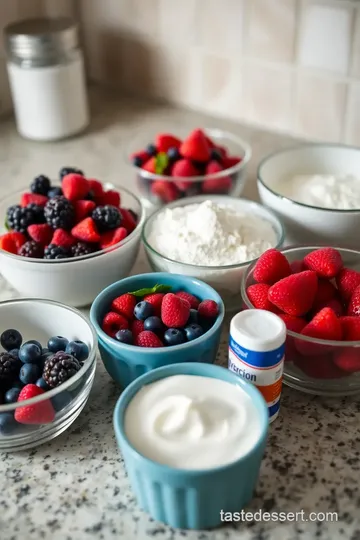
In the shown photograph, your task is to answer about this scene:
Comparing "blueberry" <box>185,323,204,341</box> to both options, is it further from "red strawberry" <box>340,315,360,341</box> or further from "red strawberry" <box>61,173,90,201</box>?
"red strawberry" <box>61,173,90,201</box>

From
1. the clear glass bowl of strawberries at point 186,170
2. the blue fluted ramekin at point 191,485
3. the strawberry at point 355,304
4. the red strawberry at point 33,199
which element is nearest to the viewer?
the blue fluted ramekin at point 191,485

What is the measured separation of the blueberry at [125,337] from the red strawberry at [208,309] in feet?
0.34

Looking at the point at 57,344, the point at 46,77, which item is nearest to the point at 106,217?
the point at 57,344

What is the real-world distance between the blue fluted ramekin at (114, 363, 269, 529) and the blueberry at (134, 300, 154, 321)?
0.15 metres

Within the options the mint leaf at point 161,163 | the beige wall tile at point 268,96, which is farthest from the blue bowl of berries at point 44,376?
the beige wall tile at point 268,96

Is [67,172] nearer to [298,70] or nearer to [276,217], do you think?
[276,217]

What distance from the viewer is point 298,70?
1.48m

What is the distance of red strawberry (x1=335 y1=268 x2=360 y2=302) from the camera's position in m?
0.91

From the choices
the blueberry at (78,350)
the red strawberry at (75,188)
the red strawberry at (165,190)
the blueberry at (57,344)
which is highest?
the red strawberry at (75,188)

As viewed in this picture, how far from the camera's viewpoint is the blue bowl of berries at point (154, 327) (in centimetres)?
84

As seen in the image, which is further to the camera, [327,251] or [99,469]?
[327,251]

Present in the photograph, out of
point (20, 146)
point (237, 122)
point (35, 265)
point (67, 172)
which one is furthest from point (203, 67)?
point (35, 265)

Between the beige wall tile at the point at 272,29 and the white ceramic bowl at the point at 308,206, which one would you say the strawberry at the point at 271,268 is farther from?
the beige wall tile at the point at 272,29

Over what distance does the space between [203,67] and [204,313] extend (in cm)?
95
